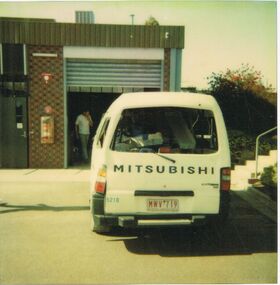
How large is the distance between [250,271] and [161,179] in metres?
1.48

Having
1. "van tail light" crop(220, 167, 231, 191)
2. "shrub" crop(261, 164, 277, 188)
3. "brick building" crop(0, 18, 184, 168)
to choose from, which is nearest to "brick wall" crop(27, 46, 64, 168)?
"brick building" crop(0, 18, 184, 168)

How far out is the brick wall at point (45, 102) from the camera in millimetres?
11836

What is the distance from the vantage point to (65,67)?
11961 millimetres

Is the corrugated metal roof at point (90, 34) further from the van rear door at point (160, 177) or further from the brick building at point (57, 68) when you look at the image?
the van rear door at point (160, 177)

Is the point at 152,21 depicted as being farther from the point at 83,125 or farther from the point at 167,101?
the point at 167,101

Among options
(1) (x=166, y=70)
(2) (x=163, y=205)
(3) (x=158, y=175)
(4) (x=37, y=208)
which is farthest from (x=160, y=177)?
(1) (x=166, y=70)

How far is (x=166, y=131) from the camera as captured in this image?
17.8 feet

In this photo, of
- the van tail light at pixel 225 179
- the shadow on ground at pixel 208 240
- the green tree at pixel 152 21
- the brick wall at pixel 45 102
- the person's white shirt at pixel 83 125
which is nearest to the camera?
the van tail light at pixel 225 179

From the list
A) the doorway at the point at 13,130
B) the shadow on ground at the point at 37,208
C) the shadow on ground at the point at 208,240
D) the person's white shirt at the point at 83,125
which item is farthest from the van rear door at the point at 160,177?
the person's white shirt at the point at 83,125

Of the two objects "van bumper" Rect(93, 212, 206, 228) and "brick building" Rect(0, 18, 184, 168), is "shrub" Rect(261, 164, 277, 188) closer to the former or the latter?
"van bumper" Rect(93, 212, 206, 228)

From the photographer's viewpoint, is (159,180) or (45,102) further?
(45,102)

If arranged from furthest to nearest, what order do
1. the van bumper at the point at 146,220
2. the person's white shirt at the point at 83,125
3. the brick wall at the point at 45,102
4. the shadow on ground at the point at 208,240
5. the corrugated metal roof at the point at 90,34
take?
the person's white shirt at the point at 83,125 → the brick wall at the point at 45,102 → the corrugated metal roof at the point at 90,34 → the shadow on ground at the point at 208,240 → the van bumper at the point at 146,220

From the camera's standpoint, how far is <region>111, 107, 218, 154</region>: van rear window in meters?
5.24

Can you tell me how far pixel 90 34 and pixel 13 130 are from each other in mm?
3595
